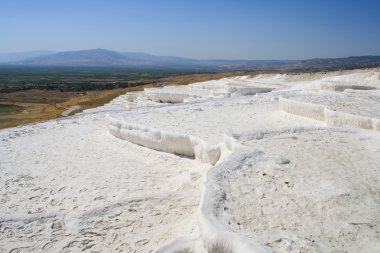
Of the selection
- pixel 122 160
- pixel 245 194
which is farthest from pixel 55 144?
pixel 245 194

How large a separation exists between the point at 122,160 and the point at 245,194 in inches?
178

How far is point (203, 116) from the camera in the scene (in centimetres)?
1128

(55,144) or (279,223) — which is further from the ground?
(279,223)

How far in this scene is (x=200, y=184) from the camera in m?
6.54

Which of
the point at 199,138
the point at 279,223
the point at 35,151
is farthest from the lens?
the point at 35,151

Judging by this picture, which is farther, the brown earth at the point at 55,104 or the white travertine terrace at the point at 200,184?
the brown earth at the point at 55,104

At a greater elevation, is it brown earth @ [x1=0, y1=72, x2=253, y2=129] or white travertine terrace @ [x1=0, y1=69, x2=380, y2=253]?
white travertine terrace @ [x1=0, y1=69, x2=380, y2=253]

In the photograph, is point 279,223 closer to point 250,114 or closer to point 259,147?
point 259,147

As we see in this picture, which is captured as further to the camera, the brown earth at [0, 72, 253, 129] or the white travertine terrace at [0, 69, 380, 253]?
the brown earth at [0, 72, 253, 129]

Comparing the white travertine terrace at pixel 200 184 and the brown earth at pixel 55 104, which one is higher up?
the white travertine terrace at pixel 200 184

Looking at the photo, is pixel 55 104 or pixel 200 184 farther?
pixel 55 104

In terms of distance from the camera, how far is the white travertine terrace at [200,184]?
4.16 m

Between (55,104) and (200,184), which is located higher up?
(200,184)

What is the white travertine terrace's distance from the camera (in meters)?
4.16
